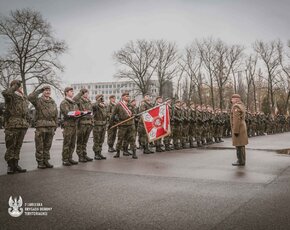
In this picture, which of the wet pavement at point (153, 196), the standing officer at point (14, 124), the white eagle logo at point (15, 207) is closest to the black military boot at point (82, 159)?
the wet pavement at point (153, 196)

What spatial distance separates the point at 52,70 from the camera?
140 ft

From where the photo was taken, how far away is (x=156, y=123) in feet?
41.3

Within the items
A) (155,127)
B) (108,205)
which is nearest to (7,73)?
(155,127)

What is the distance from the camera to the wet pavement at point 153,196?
424 centimetres

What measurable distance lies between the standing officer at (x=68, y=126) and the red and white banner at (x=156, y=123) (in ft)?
11.7

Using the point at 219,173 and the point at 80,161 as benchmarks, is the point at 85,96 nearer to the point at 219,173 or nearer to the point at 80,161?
the point at 80,161

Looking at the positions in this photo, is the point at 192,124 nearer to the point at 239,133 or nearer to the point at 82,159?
the point at 239,133

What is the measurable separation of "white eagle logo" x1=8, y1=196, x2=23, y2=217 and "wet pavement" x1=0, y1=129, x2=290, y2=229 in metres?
0.10

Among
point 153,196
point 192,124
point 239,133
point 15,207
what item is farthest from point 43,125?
point 192,124

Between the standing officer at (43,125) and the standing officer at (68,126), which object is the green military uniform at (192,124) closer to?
the standing officer at (68,126)

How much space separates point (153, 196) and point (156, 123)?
7.12m

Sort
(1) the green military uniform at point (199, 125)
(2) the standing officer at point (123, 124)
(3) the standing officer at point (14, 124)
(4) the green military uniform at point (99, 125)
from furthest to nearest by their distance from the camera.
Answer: (1) the green military uniform at point (199, 125), (2) the standing officer at point (123, 124), (4) the green military uniform at point (99, 125), (3) the standing officer at point (14, 124)

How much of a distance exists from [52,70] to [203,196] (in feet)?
131

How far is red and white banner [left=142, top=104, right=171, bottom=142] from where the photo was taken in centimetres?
1248
